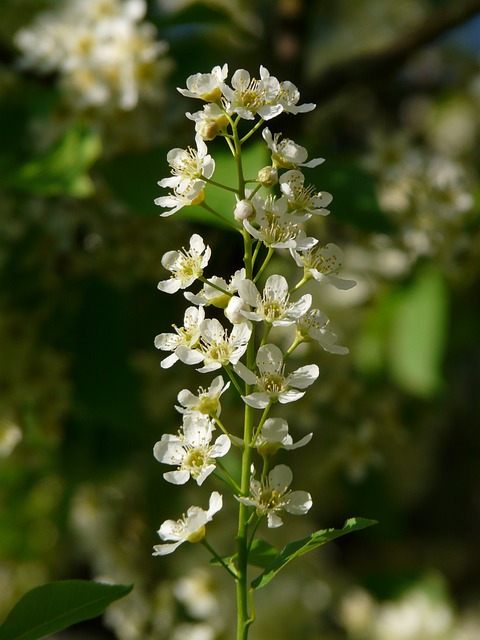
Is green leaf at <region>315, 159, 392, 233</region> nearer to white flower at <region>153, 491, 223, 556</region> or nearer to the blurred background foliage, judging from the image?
the blurred background foliage

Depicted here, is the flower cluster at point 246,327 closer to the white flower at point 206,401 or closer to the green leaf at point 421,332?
the white flower at point 206,401

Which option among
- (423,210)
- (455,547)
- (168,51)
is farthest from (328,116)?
(455,547)

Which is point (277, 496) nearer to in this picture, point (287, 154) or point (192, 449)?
point (192, 449)

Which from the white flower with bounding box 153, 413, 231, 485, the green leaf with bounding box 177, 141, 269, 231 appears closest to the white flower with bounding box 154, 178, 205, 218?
the white flower with bounding box 153, 413, 231, 485

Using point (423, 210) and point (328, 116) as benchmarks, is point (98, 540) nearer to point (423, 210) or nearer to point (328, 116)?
point (423, 210)

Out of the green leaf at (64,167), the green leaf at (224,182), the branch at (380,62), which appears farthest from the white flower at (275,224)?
the branch at (380,62)

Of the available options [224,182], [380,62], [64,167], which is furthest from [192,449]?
[380,62]
